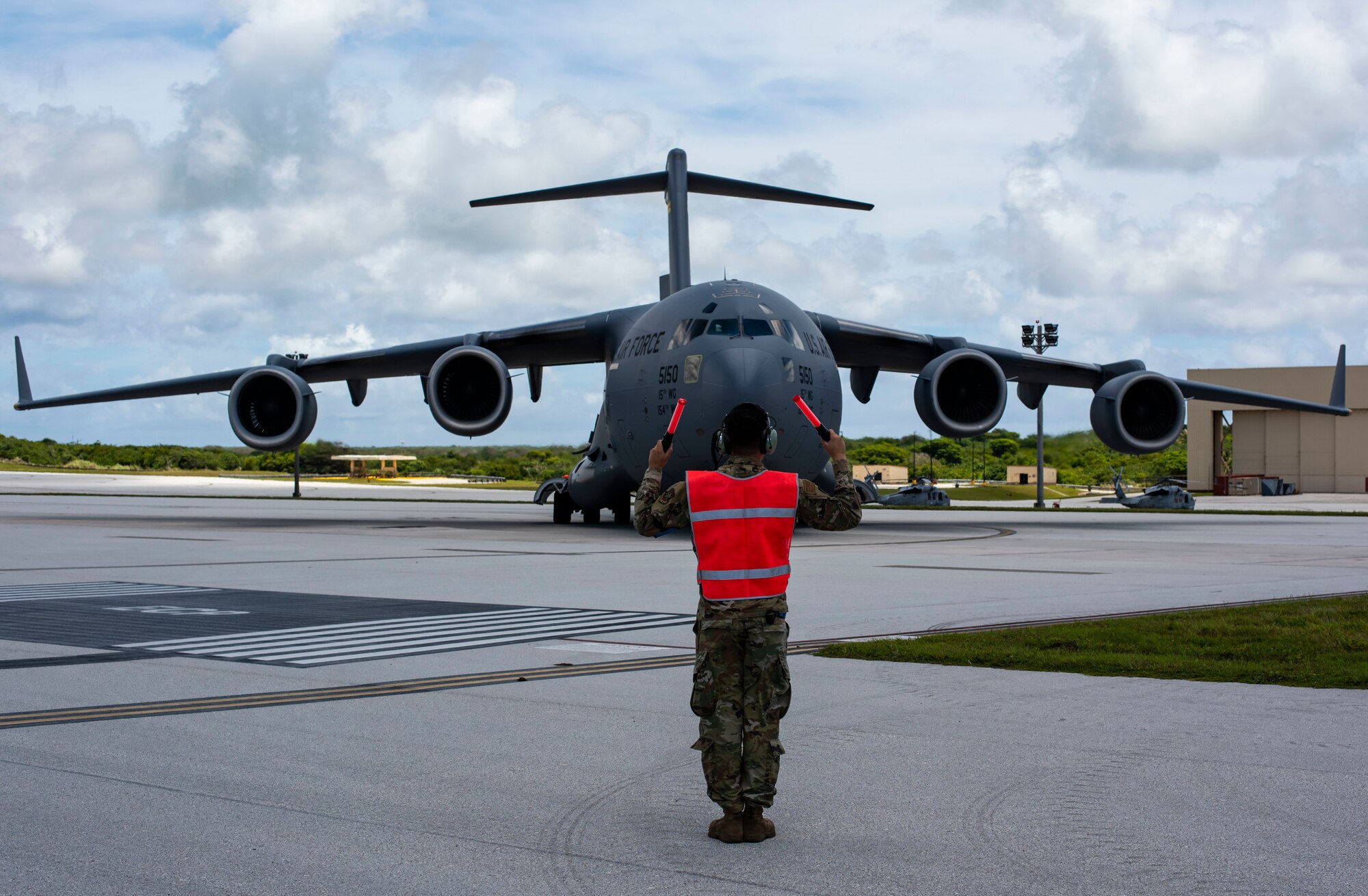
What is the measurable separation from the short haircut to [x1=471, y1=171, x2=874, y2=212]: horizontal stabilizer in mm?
21547

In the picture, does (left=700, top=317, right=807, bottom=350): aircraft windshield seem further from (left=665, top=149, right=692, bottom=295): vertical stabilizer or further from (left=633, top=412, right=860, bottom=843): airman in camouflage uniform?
(left=633, top=412, right=860, bottom=843): airman in camouflage uniform

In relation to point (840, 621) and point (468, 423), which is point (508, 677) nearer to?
point (840, 621)

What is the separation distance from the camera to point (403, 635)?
9430 mm

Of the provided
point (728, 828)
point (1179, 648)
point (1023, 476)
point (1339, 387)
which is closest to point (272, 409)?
point (1179, 648)

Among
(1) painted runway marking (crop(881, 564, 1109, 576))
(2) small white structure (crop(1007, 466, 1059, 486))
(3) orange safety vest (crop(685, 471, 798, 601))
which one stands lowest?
(2) small white structure (crop(1007, 466, 1059, 486))

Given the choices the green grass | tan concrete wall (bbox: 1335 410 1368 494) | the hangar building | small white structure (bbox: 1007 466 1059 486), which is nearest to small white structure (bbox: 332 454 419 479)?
small white structure (bbox: 1007 466 1059 486)

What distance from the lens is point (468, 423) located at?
25547 millimetres

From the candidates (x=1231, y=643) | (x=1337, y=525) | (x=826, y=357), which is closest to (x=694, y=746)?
(x=1231, y=643)

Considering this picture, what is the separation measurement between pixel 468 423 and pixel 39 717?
19.3 m

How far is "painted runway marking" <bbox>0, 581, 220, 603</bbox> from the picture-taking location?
12.3m

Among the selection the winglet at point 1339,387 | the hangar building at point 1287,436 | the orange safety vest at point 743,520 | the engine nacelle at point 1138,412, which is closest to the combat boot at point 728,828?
the orange safety vest at point 743,520

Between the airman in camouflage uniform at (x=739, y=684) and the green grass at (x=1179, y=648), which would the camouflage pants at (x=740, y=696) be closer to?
the airman in camouflage uniform at (x=739, y=684)

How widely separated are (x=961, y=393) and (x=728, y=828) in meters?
21.8

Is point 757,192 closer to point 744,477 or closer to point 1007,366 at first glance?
point 1007,366
